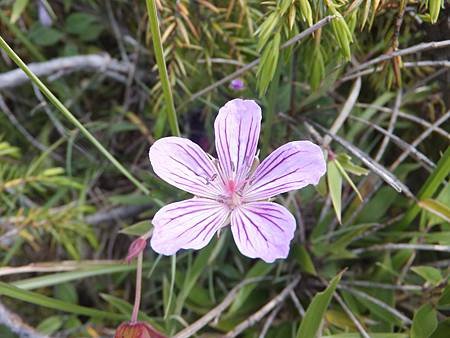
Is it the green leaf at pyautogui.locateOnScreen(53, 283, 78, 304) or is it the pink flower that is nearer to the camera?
the pink flower

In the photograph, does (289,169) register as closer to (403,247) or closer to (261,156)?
(261,156)

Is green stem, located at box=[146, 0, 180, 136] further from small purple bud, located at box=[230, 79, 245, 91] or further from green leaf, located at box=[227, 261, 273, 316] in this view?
green leaf, located at box=[227, 261, 273, 316]

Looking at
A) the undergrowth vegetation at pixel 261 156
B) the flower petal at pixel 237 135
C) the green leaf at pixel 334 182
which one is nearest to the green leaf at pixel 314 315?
the undergrowth vegetation at pixel 261 156

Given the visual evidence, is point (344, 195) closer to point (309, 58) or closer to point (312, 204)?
point (312, 204)

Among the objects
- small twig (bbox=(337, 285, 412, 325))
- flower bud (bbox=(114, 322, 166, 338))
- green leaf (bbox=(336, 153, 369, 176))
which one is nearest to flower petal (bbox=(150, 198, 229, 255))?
flower bud (bbox=(114, 322, 166, 338))

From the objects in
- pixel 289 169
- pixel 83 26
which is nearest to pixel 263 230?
pixel 289 169

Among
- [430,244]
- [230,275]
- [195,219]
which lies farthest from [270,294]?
[195,219]
